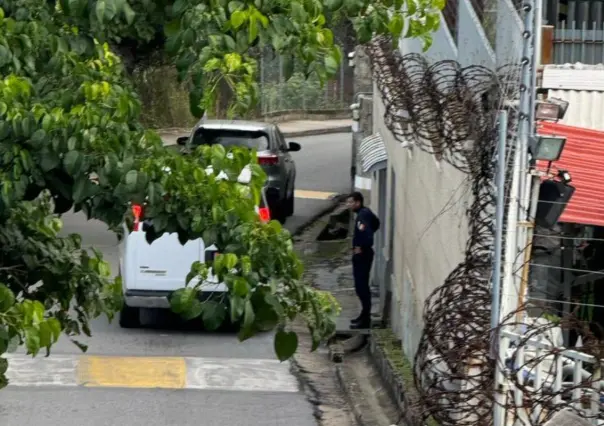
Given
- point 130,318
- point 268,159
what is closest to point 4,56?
point 130,318

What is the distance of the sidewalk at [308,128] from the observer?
3672cm

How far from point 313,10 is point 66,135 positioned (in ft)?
3.96

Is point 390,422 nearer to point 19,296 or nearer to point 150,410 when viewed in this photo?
point 150,410

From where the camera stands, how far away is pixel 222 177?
5578mm

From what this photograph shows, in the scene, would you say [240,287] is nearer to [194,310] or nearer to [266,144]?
[194,310]

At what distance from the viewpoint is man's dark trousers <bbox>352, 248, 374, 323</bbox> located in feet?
49.9

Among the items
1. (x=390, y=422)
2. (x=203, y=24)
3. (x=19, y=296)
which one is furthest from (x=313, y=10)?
(x=390, y=422)

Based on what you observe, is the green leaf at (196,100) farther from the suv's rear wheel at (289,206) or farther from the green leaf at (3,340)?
the suv's rear wheel at (289,206)

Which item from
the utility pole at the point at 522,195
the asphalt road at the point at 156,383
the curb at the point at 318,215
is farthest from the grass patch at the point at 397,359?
the curb at the point at 318,215

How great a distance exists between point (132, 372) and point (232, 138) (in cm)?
775

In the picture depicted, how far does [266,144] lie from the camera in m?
21.3

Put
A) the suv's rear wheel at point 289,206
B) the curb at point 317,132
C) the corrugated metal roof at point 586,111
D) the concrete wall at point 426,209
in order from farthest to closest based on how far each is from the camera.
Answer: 1. the curb at point 317,132
2. the suv's rear wheel at point 289,206
3. the concrete wall at point 426,209
4. the corrugated metal roof at point 586,111

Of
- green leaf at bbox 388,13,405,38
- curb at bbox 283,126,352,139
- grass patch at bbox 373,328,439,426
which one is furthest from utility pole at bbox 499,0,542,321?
curb at bbox 283,126,352,139

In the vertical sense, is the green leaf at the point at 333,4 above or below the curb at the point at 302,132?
above
